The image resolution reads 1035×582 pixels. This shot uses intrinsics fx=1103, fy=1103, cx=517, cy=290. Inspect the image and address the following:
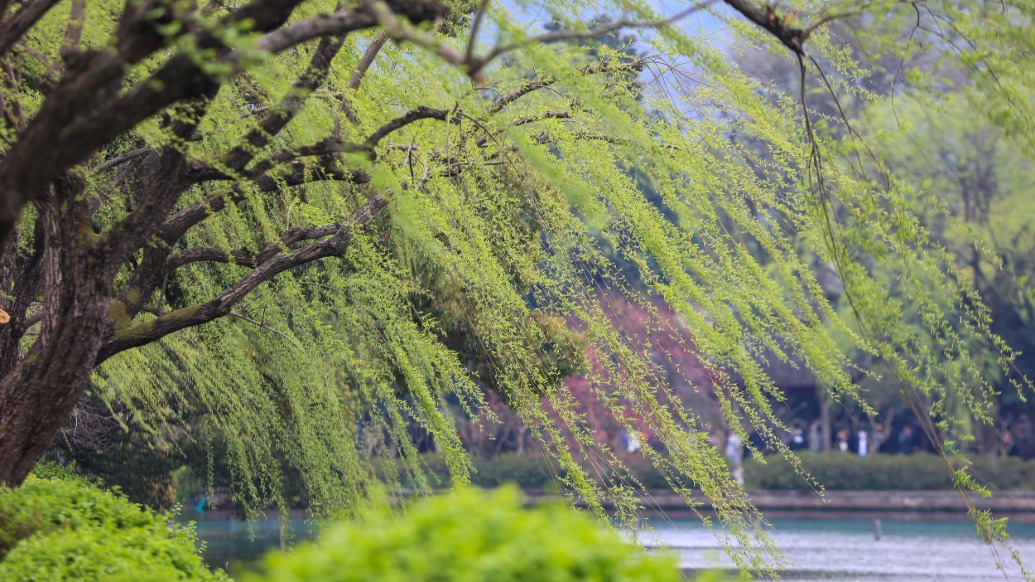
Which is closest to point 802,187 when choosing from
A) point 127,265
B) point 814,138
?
point 814,138

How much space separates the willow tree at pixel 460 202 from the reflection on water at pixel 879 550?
699cm

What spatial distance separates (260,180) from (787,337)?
110 inches

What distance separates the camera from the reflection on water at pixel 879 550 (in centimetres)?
1653

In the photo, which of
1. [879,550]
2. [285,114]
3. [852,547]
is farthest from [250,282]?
[879,550]

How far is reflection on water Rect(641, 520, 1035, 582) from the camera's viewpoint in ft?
54.2

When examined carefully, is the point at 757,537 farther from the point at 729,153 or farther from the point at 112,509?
the point at 112,509

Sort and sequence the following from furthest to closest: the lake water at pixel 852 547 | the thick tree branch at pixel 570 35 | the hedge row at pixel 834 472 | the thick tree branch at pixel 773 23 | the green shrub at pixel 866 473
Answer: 1. the green shrub at pixel 866 473
2. the hedge row at pixel 834 472
3. the lake water at pixel 852 547
4. the thick tree branch at pixel 773 23
5. the thick tree branch at pixel 570 35

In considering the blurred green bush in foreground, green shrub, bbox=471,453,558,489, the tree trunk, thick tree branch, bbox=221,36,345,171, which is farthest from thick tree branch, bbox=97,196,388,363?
green shrub, bbox=471,453,558,489

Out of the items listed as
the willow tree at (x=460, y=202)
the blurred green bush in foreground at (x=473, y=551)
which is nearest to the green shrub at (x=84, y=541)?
the willow tree at (x=460, y=202)

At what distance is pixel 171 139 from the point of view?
470 cm

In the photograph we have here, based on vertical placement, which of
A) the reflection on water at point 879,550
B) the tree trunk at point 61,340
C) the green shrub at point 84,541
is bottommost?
the reflection on water at point 879,550

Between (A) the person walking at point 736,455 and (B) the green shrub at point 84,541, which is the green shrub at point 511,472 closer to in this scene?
(A) the person walking at point 736,455

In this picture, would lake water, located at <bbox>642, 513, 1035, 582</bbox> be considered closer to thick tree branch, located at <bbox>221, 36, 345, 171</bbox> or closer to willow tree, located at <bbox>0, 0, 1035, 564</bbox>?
willow tree, located at <bbox>0, 0, 1035, 564</bbox>

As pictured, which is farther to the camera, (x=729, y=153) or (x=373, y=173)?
(x=729, y=153)
